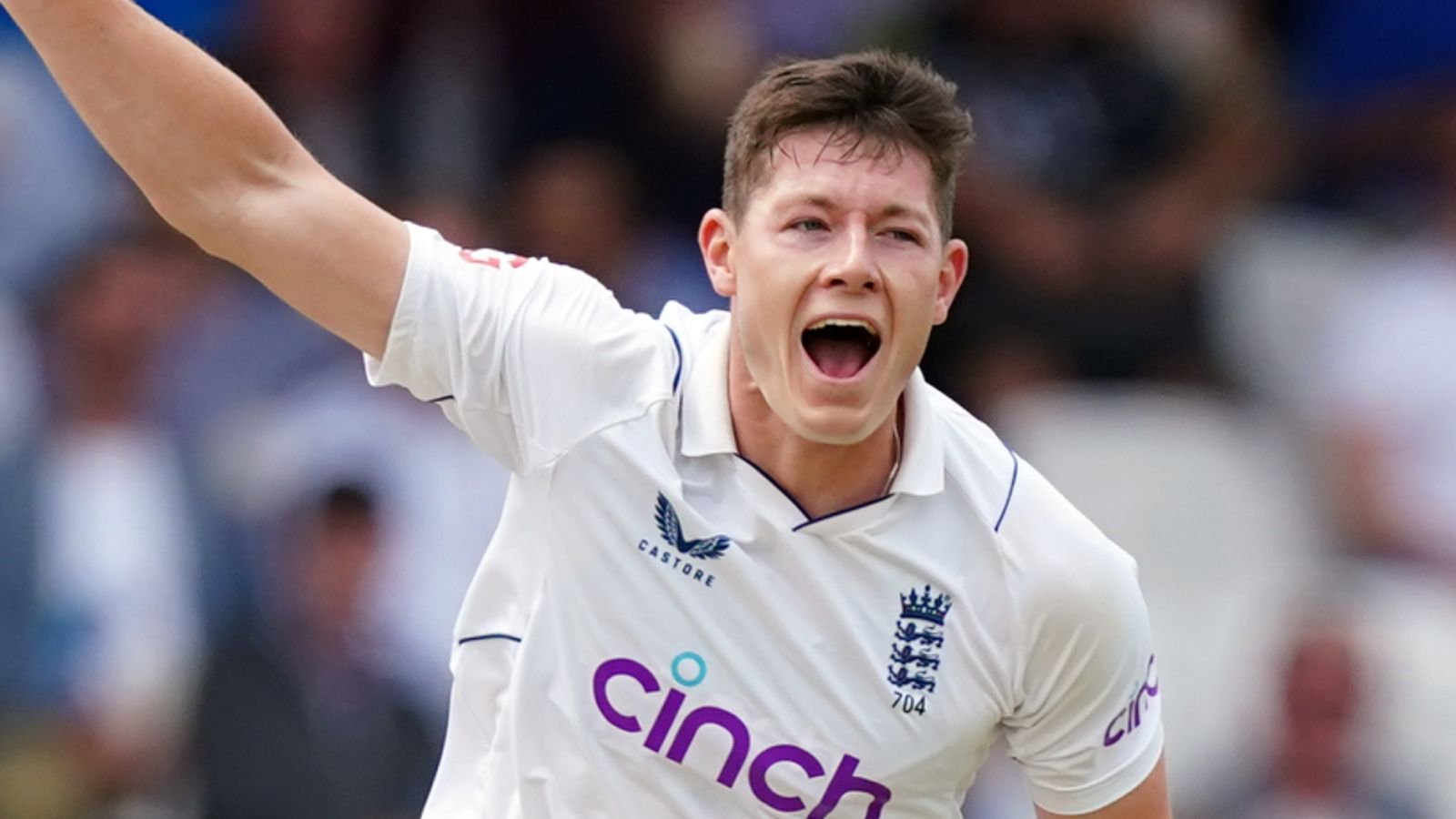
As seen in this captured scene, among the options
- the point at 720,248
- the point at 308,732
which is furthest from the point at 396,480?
the point at 720,248

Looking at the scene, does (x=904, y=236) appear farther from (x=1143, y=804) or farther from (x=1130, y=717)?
(x=1143, y=804)

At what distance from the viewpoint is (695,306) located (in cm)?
884

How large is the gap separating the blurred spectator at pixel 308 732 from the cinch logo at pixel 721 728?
11.8 feet

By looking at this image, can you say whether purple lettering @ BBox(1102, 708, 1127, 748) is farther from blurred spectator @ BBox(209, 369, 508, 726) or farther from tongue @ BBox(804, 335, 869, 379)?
blurred spectator @ BBox(209, 369, 508, 726)

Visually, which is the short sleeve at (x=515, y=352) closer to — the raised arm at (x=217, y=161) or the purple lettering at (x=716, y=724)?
the raised arm at (x=217, y=161)

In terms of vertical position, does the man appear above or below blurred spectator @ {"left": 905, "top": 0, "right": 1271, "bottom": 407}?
below

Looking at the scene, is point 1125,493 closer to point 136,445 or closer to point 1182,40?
point 1182,40

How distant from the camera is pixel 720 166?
9117 millimetres

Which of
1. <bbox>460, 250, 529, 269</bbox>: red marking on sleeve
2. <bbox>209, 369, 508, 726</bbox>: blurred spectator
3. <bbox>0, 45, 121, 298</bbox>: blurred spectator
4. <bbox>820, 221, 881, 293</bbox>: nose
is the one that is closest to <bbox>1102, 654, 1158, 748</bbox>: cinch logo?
<bbox>820, 221, 881, 293</bbox>: nose

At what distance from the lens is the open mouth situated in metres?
4.17

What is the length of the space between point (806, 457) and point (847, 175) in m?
0.50

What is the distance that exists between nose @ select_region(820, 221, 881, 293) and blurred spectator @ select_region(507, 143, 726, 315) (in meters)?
4.72

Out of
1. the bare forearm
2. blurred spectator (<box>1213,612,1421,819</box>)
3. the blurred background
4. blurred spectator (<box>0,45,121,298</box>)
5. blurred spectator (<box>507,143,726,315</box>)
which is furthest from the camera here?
blurred spectator (<box>0,45,121,298</box>)

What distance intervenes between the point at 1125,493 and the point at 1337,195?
2.02m
